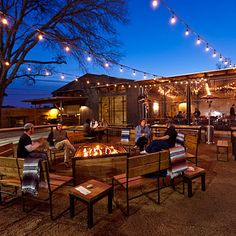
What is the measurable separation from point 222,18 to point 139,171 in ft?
46.3

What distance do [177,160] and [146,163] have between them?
0.69m

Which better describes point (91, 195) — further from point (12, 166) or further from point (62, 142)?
point (62, 142)

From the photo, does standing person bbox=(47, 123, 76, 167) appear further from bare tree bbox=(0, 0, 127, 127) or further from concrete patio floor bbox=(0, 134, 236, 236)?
bare tree bbox=(0, 0, 127, 127)

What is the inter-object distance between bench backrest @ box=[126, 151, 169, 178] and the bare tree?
834 cm

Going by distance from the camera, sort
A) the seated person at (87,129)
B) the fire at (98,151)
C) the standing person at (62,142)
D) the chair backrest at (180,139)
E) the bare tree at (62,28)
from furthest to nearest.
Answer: the bare tree at (62,28) → the seated person at (87,129) → the standing person at (62,142) → the chair backrest at (180,139) → the fire at (98,151)

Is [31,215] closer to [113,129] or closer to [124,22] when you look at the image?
[113,129]

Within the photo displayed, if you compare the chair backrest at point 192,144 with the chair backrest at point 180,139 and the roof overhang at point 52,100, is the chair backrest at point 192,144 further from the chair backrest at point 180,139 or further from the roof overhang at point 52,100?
the roof overhang at point 52,100

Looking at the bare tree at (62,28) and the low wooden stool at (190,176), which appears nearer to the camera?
the low wooden stool at (190,176)

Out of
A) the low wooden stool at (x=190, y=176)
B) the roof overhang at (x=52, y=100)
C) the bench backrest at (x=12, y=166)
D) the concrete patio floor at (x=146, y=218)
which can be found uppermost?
the roof overhang at (x=52, y=100)

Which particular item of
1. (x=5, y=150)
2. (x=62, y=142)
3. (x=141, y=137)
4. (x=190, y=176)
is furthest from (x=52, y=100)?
(x=190, y=176)

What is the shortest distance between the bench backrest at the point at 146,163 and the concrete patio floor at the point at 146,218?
608mm

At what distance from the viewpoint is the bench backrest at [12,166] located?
2.67 metres

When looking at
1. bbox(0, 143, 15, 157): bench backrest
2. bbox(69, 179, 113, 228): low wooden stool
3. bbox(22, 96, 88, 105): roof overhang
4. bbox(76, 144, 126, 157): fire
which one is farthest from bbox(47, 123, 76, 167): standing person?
bbox(22, 96, 88, 105): roof overhang

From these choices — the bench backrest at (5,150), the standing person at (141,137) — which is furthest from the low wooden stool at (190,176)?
the bench backrest at (5,150)
